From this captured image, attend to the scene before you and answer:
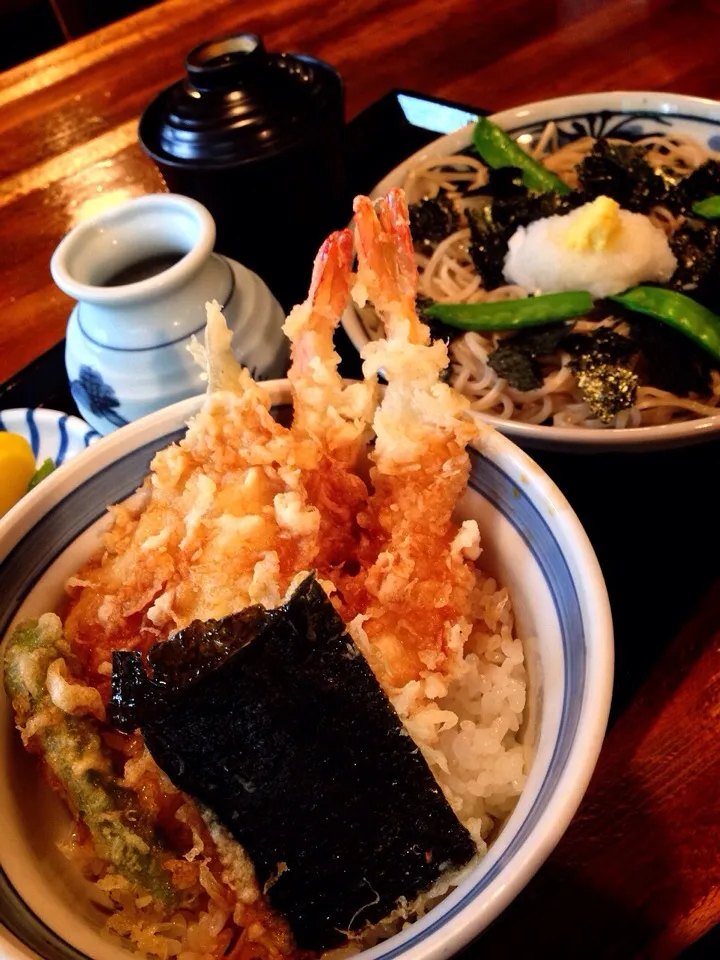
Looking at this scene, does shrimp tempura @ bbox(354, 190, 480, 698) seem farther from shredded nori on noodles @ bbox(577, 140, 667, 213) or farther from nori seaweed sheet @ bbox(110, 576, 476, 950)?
shredded nori on noodles @ bbox(577, 140, 667, 213)

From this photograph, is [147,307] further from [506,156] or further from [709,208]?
[709,208]

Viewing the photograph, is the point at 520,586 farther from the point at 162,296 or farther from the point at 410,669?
the point at 162,296

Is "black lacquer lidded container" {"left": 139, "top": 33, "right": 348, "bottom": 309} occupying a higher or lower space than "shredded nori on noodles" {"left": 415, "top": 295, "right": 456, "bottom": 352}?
higher

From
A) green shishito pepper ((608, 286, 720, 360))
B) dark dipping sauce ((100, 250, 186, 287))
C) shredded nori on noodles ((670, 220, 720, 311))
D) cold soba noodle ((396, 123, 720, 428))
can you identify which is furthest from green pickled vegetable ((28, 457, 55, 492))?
shredded nori on noodles ((670, 220, 720, 311))

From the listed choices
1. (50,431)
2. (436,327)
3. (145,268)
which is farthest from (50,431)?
(436,327)

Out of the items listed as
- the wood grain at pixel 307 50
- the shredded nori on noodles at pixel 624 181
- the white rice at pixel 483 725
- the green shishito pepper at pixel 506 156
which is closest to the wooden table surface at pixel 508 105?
the wood grain at pixel 307 50

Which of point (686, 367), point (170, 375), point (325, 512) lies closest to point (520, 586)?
point (325, 512)
